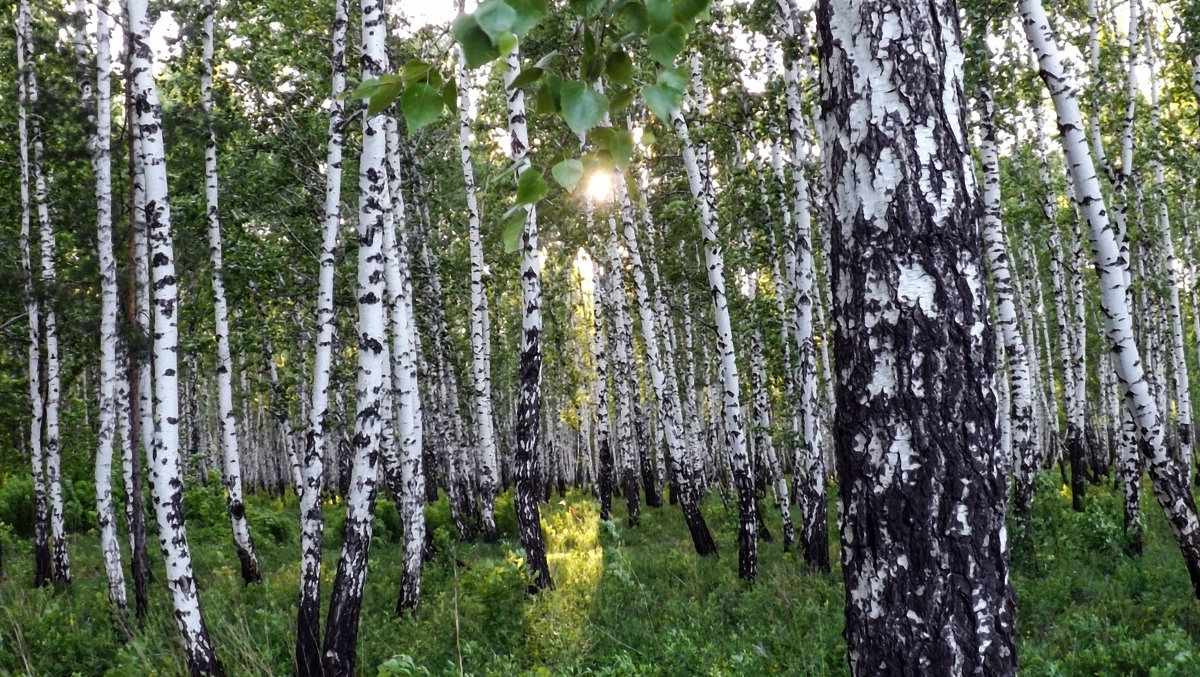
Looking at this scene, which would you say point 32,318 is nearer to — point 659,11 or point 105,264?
point 105,264

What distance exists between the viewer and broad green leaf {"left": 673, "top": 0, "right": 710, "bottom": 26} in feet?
3.95

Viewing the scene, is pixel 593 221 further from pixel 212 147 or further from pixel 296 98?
pixel 212 147

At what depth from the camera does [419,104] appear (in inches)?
45.9

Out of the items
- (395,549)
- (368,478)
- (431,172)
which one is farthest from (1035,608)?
(431,172)

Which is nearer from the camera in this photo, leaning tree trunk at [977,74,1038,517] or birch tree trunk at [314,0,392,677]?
birch tree trunk at [314,0,392,677]

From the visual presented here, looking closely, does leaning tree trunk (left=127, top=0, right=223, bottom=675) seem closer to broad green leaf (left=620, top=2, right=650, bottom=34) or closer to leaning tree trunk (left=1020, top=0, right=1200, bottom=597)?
broad green leaf (left=620, top=2, right=650, bottom=34)

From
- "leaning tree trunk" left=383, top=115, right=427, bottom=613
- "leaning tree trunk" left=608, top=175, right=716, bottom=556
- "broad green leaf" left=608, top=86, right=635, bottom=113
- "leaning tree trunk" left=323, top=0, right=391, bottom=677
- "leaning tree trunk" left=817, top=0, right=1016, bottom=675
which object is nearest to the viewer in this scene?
"broad green leaf" left=608, top=86, right=635, bottom=113

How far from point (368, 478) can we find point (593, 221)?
12.2 meters

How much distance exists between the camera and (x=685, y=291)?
2211 cm

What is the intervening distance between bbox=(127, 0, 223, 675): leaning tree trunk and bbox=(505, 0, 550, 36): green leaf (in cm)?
658

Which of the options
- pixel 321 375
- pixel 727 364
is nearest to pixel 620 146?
pixel 321 375

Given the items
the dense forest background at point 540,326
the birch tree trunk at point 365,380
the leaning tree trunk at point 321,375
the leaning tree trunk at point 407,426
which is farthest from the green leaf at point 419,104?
the leaning tree trunk at point 407,426

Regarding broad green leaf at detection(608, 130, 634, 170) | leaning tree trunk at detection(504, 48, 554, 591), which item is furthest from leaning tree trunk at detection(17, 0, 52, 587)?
broad green leaf at detection(608, 130, 634, 170)

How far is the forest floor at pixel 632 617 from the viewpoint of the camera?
6.14 m
